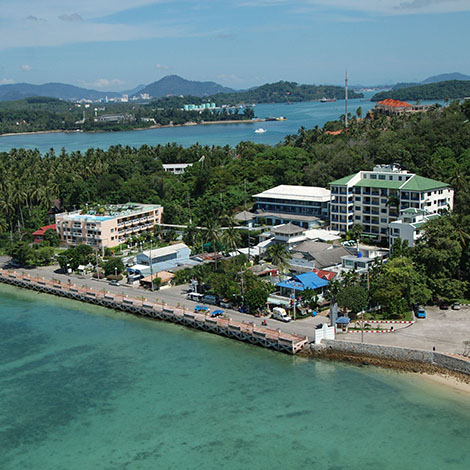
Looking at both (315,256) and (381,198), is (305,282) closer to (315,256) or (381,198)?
(315,256)

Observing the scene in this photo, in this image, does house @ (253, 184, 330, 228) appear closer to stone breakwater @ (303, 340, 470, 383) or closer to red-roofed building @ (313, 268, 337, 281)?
red-roofed building @ (313, 268, 337, 281)

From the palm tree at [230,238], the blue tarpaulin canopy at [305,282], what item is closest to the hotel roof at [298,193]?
the palm tree at [230,238]

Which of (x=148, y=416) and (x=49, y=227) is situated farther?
(x=49, y=227)

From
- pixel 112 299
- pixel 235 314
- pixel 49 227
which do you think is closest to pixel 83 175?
pixel 49 227

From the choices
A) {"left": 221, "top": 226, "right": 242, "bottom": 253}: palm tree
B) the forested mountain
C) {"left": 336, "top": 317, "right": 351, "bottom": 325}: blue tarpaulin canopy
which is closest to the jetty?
{"left": 336, "top": 317, "right": 351, "bottom": 325}: blue tarpaulin canopy

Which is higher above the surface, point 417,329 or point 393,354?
point 417,329

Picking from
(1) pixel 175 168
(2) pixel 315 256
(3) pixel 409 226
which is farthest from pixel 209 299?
(1) pixel 175 168

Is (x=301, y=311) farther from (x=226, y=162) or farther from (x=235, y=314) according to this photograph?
(x=226, y=162)

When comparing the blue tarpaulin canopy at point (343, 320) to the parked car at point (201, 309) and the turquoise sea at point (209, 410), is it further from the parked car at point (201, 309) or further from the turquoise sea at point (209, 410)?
the parked car at point (201, 309)
